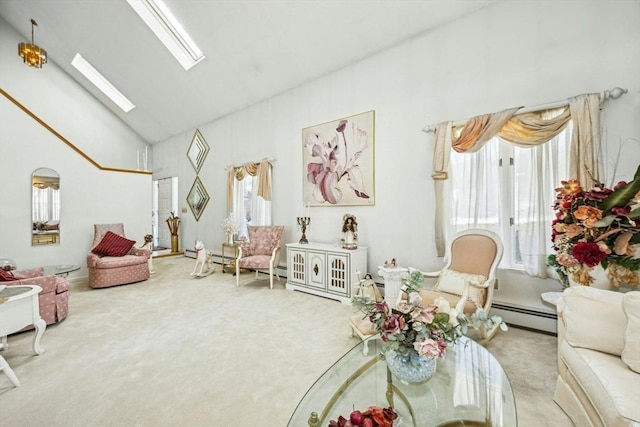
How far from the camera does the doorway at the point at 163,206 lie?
315 inches

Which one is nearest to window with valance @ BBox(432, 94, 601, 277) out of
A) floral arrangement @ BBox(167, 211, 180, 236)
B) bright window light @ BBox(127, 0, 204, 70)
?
bright window light @ BBox(127, 0, 204, 70)

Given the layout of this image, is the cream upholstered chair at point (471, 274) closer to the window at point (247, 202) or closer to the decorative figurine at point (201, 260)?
the window at point (247, 202)

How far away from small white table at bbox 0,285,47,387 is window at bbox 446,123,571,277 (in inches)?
167

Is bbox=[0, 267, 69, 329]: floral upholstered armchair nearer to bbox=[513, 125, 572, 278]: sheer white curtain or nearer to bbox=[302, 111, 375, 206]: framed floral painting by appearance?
bbox=[302, 111, 375, 206]: framed floral painting

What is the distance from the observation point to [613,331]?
59.8 inches

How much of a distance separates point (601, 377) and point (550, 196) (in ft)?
6.36

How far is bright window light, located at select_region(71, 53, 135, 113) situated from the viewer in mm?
6246

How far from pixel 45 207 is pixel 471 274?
6.63 m

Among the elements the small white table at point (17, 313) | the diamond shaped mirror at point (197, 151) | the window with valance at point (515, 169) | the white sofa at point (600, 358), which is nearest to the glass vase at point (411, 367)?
the white sofa at point (600, 358)

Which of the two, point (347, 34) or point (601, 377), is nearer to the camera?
point (601, 377)

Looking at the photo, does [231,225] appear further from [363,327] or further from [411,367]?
[411,367]

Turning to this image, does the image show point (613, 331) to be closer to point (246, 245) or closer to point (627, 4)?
point (627, 4)

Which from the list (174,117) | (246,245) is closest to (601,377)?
(246,245)

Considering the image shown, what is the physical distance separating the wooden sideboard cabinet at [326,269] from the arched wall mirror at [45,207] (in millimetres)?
4234
